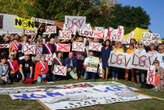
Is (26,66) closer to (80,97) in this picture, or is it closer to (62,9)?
(80,97)

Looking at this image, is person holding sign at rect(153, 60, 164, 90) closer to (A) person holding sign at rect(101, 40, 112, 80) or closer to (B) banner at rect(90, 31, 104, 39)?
(A) person holding sign at rect(101, 40, 112, 80)

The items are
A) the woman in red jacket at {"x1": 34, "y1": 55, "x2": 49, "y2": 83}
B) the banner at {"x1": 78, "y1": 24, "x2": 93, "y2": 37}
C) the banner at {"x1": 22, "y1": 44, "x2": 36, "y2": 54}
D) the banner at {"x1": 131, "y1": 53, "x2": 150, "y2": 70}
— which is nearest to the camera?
the woman in red jacket at {"x1": 34, "y1": 55, "x2": 49, "y2": 83}

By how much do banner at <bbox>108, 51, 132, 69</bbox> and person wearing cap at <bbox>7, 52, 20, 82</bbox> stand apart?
13.8 ft

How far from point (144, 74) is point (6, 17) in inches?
423

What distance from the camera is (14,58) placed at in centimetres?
912

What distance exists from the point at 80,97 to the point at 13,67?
3.80m

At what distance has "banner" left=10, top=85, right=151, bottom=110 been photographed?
569 centimetres

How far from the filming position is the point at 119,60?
10.1 m

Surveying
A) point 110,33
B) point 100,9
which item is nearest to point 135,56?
point 110,33

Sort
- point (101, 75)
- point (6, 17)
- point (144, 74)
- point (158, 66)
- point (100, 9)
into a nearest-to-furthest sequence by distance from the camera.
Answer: point (158, 66) < point (144, 74) < point (101, 75) < point (6, 17) < point (100, 9)

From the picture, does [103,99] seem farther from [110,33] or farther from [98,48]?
[110,33]

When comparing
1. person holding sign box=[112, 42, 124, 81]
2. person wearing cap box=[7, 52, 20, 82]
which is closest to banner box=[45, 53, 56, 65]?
person wearing cap box=[7, 52, 20, 82]

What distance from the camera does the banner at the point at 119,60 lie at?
32.9 feet

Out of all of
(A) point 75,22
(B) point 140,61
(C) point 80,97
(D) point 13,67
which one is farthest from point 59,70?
(B) point 140,61
